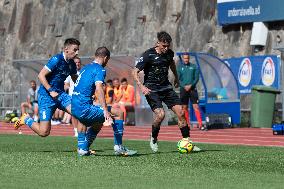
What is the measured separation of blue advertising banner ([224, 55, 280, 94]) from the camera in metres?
30.8

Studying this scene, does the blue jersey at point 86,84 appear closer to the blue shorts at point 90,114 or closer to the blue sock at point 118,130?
the blue shorts at point 90,114

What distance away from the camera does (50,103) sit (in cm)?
1798

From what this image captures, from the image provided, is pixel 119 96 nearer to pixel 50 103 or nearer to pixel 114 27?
pixel 114 27

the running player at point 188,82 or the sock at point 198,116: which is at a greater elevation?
the running player at point 188,82

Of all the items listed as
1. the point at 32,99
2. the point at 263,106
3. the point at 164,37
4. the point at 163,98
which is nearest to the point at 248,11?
the point at 263,106

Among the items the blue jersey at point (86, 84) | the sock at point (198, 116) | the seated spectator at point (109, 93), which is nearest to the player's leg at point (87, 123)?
the blue jersey at point (86, 84)

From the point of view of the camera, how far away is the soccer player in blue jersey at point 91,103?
1631 centimetres

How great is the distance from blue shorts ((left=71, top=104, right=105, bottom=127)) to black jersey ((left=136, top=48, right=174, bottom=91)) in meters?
1.73

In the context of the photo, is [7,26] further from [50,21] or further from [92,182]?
[92,182]

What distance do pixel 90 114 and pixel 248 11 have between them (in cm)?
1724

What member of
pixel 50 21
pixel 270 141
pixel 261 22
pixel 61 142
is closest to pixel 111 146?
pixel 61 142

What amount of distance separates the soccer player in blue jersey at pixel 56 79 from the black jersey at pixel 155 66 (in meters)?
1.28

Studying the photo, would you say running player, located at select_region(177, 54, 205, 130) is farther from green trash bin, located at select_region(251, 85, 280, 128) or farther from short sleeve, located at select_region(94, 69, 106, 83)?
short sleeve, located at select_region(94, 69, 106, 83)

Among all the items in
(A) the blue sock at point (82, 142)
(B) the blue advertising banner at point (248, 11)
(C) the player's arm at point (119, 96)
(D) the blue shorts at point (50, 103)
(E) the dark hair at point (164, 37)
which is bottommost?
(A) the blue sock at point (82, 142)
